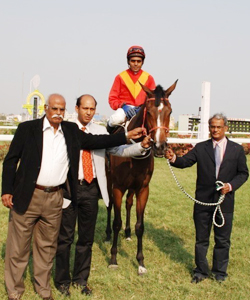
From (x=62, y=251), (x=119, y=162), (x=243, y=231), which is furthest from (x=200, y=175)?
(x=243, y=231)

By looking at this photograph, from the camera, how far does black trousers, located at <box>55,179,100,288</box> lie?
13.8 ft

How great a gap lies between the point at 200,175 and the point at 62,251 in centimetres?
186

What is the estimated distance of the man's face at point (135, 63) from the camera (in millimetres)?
5591

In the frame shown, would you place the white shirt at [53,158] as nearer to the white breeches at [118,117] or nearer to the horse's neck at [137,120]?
the horse's neck at [137,120]

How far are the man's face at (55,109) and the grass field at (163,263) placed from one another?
182 cm

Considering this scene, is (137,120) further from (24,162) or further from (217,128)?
(24,162)

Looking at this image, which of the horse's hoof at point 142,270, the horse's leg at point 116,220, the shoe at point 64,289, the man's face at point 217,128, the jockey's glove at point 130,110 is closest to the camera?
the shoe at point 64,289

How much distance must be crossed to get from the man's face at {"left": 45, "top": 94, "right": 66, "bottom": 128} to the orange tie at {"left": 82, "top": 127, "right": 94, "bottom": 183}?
1.95 ft

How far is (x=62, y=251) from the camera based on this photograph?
166 inches

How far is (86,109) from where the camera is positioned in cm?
426

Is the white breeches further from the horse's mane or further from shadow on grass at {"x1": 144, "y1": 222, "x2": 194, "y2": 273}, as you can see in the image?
shadow on grass at {"x1": 144, "y1": 222, "x2": 194, "y2": 273}

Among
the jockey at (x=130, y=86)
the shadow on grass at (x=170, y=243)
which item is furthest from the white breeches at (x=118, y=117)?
the shadow on grass at (x=170, y=243)

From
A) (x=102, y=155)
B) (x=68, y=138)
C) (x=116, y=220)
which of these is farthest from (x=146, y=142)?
(x=116, y=220)

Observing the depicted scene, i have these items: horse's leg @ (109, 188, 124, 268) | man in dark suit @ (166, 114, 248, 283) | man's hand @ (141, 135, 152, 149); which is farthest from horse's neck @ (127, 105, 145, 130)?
horse's leg @ (109, 188, 124, 268)
